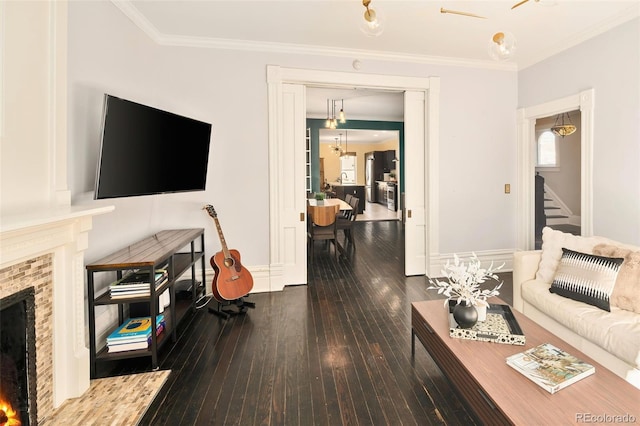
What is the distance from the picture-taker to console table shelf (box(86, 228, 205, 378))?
2066 millimetres

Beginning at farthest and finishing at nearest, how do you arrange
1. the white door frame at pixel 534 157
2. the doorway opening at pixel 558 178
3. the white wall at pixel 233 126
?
the doorway opening at pixel 558 178, the white door frame at pixel 534 157, the white wall at pixel 233 126

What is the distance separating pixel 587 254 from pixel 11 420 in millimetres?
3771

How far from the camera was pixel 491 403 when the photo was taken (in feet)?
4.42

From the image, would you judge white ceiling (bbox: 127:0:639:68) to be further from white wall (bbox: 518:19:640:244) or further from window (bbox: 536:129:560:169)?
window (bbox: 536:129:560:169)

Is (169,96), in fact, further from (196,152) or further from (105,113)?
(105,113)

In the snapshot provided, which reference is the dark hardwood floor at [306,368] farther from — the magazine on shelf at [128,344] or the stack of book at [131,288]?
the stack of book at [131,288]

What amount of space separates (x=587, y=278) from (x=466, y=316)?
1189 millimetres

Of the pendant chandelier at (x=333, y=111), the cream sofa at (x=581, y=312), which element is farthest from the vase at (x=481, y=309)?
the pendant chandelier at (x=333, y=111)

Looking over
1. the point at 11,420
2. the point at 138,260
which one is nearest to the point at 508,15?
the point at 138,260

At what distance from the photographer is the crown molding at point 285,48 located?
10.4 ft

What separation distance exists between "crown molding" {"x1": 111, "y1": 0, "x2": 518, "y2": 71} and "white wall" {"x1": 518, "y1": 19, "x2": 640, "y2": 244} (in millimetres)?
1059

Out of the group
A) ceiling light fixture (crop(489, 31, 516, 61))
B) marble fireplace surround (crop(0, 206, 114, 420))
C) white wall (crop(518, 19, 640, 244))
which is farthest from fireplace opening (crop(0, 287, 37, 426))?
white wall (crop(518, 19, 640, 244))

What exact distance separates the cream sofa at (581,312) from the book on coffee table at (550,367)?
1.92 feet

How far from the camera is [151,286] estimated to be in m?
2.12
